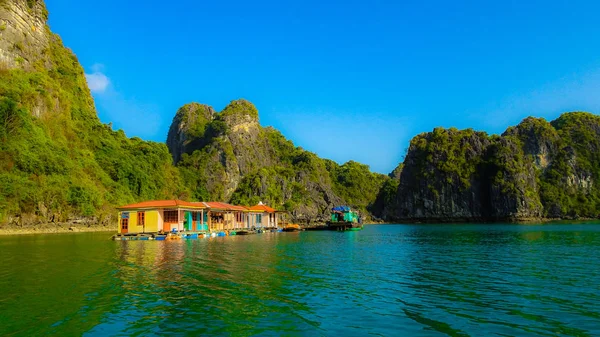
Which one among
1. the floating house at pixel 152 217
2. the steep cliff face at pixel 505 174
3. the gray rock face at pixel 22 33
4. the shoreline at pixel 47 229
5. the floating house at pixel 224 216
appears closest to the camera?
the floating house at pixel 152 217

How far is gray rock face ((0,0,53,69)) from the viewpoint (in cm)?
8338

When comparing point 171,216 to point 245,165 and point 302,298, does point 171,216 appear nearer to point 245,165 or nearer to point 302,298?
point 302,298

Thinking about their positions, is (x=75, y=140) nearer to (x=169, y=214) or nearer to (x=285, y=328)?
(x=169, y=214)

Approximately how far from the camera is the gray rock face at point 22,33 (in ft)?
274

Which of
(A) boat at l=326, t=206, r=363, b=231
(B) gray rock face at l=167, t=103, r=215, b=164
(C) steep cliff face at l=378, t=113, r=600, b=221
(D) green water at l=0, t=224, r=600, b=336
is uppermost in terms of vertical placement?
(B) gray rock face at l=167, t=103, r=215, b=164

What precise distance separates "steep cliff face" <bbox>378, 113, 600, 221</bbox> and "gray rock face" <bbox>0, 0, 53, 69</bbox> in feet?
427

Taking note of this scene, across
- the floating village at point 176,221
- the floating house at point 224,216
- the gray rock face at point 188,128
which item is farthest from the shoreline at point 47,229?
the gray rock face at point 188,128

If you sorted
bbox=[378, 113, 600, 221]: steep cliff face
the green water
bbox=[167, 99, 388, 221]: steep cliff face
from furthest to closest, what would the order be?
1. bbox=[167, 99, 388, 221]: steep cliff face
2. bbox=[378, 113, 600, 221]: steep cliff face
3. the green water

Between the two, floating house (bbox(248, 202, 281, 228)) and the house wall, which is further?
floating house (bbox(248, 202, 281, 228))

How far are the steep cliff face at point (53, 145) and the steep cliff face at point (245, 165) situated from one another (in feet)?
103

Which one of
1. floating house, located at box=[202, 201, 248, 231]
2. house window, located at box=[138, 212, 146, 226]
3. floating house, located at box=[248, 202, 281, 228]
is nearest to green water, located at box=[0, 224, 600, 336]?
house window, located at box=[138, 212, 146, 226]

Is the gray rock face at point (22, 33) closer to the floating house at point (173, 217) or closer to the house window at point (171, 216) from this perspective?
the floating house at point (173, 217)

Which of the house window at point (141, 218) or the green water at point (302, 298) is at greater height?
the house window at point (141, 218)

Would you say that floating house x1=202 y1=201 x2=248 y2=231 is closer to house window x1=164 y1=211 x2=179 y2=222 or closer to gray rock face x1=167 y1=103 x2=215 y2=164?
house window x1=164 y1=211 x2=179 y2=222
